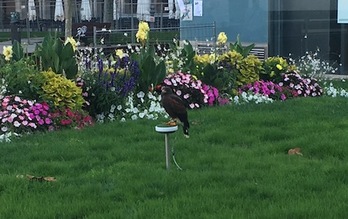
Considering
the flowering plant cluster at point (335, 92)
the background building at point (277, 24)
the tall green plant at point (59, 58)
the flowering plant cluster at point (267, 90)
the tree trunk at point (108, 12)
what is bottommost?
the flowering plant cluster at point (335, 92)

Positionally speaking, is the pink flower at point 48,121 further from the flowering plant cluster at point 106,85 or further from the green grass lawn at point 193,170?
the flowering plant cluster at point 106,85

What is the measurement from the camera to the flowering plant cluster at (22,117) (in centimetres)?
844

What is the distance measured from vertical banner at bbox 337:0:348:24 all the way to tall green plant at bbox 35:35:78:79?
7983 mm

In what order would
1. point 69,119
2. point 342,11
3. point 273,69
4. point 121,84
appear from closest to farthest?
point 69,119 → point 121,84 → point 273,69 → point 342,11

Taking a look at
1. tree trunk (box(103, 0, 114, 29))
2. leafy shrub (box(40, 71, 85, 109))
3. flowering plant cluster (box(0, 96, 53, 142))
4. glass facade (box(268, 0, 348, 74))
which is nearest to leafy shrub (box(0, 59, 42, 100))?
leafy shrub (box(40, 71, 85, 109))

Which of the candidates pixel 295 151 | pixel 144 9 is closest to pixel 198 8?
pixel 295 151

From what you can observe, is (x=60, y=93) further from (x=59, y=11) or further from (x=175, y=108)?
(x=59, y=11)

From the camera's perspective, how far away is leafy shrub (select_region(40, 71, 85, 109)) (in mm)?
8922

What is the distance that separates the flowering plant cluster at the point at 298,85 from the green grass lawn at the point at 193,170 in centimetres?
238

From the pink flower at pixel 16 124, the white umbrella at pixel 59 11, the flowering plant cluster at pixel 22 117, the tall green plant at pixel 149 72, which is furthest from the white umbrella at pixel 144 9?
the pink flower at pixel 16 124

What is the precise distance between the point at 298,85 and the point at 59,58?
13.1 feet

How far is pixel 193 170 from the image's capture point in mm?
6363

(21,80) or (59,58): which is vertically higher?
(59,58)

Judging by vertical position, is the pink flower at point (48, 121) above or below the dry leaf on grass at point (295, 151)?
above
